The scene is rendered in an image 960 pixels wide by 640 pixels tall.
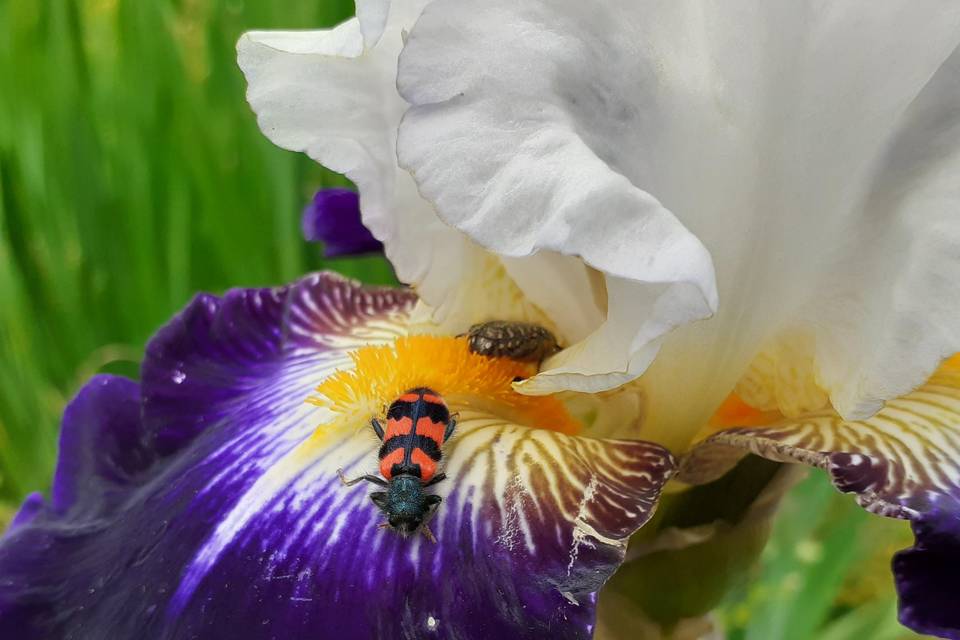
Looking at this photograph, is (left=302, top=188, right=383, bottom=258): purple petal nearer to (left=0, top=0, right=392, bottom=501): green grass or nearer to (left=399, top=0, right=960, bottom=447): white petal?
(left=0, top=0, right=392, bottom=501): green grass

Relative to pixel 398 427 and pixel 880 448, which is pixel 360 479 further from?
pixel 880 448

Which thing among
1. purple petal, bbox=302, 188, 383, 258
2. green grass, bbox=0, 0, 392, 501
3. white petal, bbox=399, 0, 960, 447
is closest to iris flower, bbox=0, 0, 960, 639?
white petal, bbox=399, 0, 960, 447

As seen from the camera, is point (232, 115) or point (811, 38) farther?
point (232, 115)

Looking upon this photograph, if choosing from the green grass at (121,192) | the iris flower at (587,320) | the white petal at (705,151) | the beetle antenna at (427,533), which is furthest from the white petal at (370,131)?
the green grass at (121,192)

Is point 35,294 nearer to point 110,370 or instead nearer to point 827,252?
point 110,370

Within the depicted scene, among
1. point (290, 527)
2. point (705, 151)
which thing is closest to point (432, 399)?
point (290, 527)

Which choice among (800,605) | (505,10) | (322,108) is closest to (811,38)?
(505,10)
